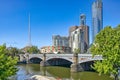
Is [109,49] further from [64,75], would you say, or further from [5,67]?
[64,75]

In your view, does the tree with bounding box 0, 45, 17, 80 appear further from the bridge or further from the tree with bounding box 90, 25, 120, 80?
the bridge

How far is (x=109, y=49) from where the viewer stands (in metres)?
45.7

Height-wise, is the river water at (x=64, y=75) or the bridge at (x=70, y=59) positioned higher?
the bridge at (x=70, y=59)

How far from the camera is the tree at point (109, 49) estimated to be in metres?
44.6

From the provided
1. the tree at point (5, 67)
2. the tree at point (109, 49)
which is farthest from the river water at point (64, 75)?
the tree at point (109, 49)

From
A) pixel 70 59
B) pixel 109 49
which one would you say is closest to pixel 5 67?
pixel 109 49

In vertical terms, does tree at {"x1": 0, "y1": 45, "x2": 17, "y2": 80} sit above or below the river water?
above

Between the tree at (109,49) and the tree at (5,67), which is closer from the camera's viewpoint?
the tree at (5,67)

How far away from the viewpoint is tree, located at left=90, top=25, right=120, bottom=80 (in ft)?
146

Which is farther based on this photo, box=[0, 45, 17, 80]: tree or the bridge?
the bridge

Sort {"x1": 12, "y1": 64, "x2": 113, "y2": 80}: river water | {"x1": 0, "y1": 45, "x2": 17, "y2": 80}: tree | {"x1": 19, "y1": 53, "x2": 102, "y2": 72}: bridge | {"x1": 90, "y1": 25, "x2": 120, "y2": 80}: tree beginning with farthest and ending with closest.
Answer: {"x1": 19, "y1": 53, "x2": 102, "y2": 72}: bridge, {"x1": 12, "y1": 64, "x2": 113, "y2": 80}: river water, {"x1": 90, "y1": 25, "x2": 120, "y2": 80}: tree, {"x1": 0, "y1": 45, "x2": 17, "y2": 80}: tree

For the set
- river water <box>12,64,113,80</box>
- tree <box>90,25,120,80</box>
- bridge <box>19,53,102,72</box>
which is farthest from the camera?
bridge <box>19,53,102,72</box>

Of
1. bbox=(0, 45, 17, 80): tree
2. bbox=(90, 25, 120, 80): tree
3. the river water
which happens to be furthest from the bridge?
bbox=(0, 45, 17, 80): tree

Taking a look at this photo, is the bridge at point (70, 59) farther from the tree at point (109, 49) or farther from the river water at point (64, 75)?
the tree at point (109, 49)
